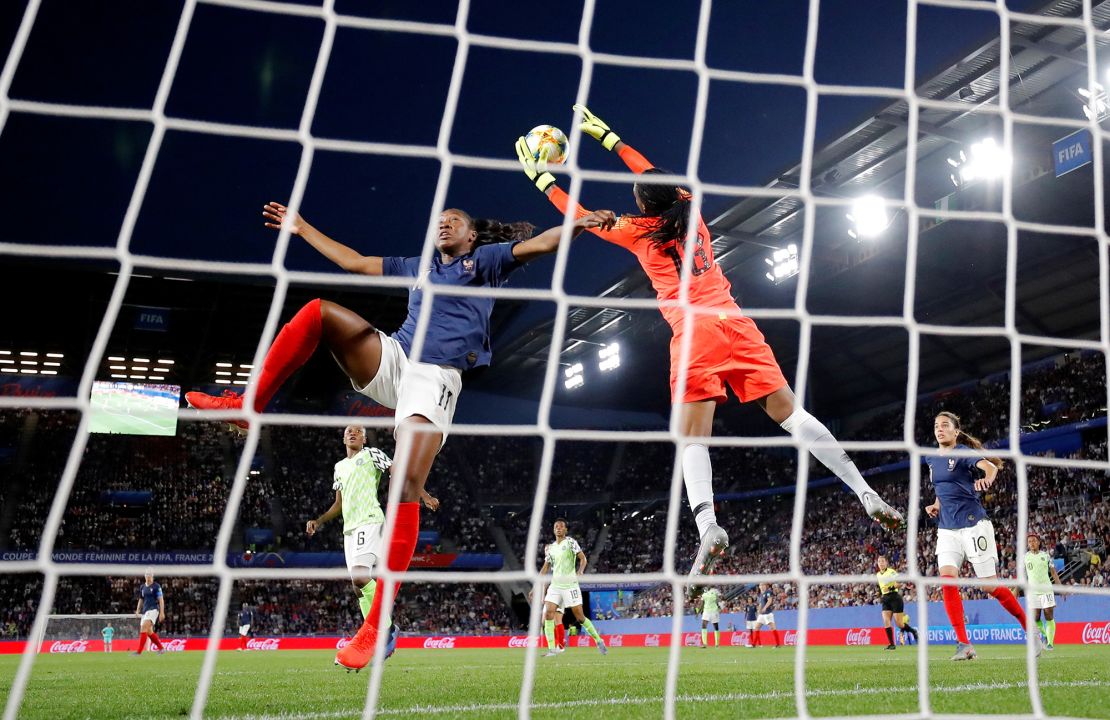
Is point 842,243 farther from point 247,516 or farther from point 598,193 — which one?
point 247,516

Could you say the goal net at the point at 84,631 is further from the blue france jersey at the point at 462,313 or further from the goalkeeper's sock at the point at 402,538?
the blue france jersey at the point at 462,313

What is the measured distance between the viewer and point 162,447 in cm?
2862

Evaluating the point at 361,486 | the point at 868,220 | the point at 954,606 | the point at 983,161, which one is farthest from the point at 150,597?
the point at 983,161

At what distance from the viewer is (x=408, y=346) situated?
412 centimetres

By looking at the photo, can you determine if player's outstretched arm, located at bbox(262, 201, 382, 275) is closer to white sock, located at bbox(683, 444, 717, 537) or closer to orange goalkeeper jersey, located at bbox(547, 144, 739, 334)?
orange goalkeeper jersey, located at bbox(547, 144, 739, 334)

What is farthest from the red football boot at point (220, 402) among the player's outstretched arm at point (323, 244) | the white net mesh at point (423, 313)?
the player's outstretched arm at point (323, 244)

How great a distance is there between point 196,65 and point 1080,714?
1767 cm

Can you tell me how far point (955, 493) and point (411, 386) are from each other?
456cm

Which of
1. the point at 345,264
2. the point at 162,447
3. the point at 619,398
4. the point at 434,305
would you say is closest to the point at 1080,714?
the point at 434,305

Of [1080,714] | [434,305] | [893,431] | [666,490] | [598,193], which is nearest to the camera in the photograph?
[1080,714]

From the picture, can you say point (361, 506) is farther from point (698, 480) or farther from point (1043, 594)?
point (1043, 594)

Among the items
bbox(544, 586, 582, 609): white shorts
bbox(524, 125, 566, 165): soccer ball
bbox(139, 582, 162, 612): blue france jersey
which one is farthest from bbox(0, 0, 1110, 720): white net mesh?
bbox(139, 582, 162, 612): blue france jersey

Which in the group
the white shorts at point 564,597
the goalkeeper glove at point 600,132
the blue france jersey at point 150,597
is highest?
the goalkeeper glove at point 600,132

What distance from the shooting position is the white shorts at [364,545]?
611 cm
